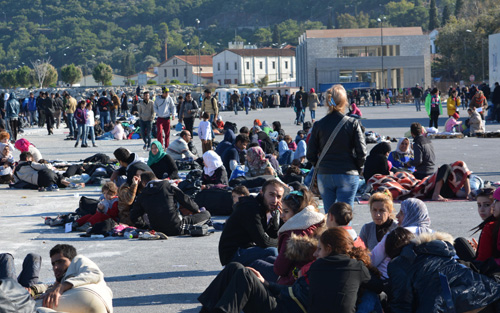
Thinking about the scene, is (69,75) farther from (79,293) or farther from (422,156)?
(79,293)

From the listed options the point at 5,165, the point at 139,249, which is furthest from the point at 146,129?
the point at 139,249

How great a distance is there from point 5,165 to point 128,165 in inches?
193

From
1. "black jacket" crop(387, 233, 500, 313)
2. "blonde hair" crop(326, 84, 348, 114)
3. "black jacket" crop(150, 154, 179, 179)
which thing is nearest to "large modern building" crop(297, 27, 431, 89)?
"black jacket" crop(150, 154, 179, 179)

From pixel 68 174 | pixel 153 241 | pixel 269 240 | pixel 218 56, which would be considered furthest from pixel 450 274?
pixel 218 56

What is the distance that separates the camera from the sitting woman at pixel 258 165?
13.3 metres

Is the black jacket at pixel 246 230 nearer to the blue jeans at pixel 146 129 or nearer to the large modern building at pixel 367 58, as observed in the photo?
the blue jeans at pixel 146 129

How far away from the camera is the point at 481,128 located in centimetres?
2462

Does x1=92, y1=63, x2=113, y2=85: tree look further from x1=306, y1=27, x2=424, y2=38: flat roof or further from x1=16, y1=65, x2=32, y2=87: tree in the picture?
x1=306, y1=27, x2=424, y2=38: flat roof

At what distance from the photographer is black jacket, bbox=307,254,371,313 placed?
5.12 metres

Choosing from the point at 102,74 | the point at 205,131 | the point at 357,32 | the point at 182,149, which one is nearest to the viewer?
the point at 182,149

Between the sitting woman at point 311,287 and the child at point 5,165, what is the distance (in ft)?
36.6

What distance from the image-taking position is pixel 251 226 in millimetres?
7020

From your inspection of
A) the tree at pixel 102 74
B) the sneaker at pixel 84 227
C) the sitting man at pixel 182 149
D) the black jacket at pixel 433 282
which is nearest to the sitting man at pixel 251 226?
the black jacket at pixel 433 282

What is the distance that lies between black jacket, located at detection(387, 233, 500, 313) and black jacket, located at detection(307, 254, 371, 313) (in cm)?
41
